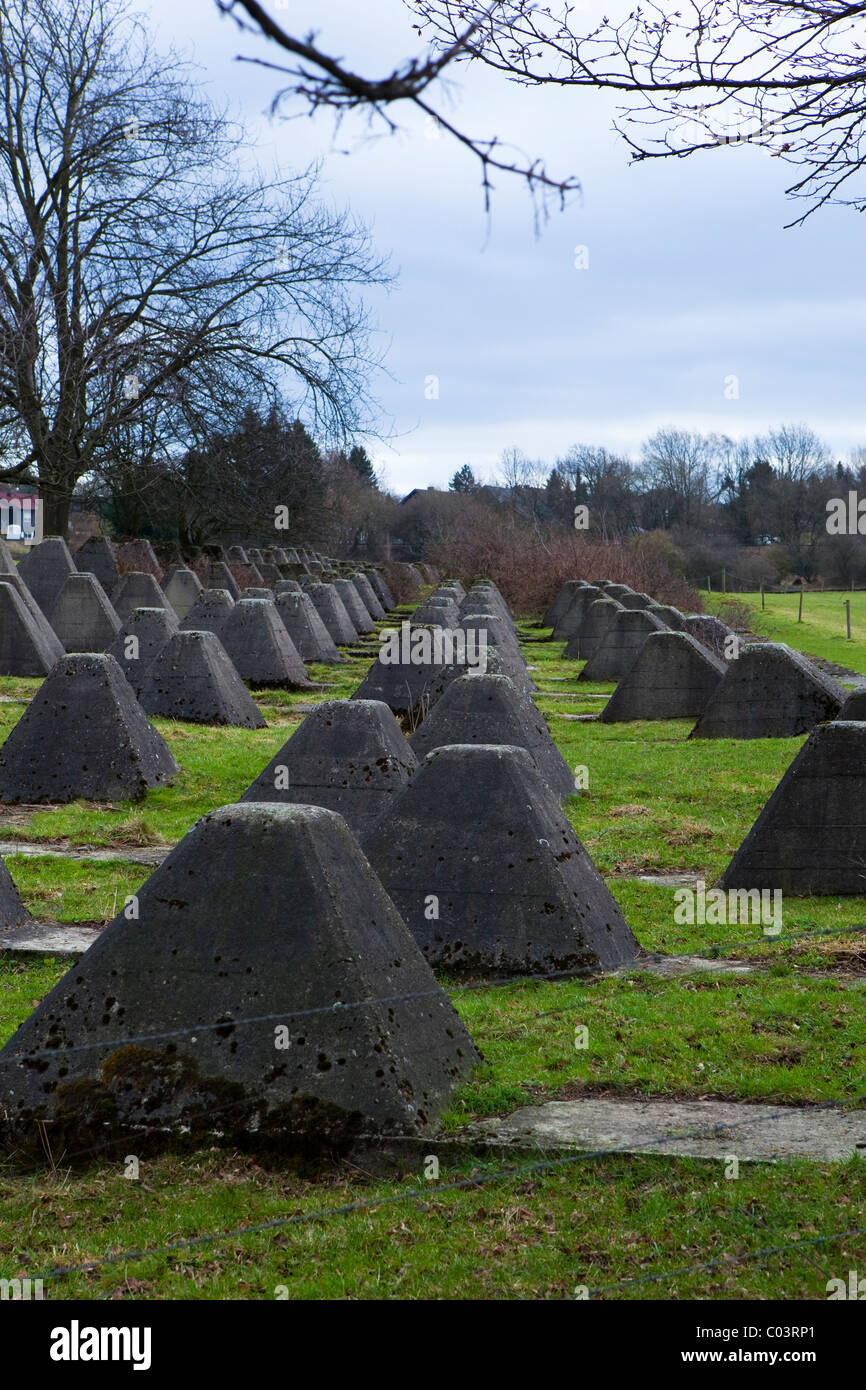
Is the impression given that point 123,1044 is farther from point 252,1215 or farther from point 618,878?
point 618,878

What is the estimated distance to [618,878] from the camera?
30.0 ft

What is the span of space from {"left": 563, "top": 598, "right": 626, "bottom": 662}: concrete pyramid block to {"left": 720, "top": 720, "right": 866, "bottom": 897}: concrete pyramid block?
63.0ft

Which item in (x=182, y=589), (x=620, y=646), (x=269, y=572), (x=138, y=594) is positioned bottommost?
(x=620, y=646)

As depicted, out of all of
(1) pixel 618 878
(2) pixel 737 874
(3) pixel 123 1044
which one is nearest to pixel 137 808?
(1) pixel 618 878

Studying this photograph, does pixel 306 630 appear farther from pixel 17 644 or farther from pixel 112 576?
pixel 112 576

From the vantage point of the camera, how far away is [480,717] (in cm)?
952

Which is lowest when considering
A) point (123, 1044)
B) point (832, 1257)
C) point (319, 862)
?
point (832, 1257)

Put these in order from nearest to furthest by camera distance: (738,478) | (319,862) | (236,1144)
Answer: (236,1144)
(319,862)
(738,478)

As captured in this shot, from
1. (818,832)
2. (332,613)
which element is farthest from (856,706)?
(332,613)

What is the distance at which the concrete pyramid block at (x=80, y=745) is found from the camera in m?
11.7

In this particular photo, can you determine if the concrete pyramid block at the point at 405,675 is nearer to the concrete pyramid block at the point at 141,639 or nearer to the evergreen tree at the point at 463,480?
the concrete pyramid block at the point at 141,639

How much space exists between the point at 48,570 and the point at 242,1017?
76.7 ft

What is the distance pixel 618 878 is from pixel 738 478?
8216cm

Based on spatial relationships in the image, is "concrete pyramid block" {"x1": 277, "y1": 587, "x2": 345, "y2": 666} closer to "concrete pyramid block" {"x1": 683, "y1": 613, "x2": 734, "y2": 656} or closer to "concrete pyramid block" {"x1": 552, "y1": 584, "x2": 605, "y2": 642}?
"concrete pyramid block" {"x1": 683, "y1": 613, "x2": 734, "y2": 656}
